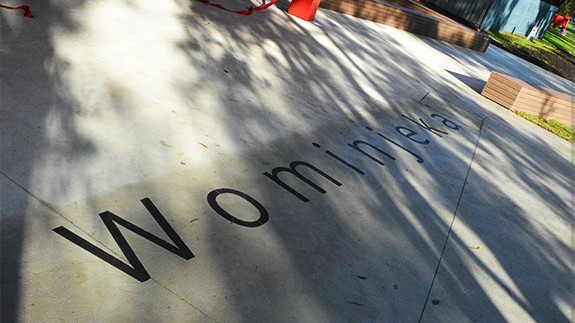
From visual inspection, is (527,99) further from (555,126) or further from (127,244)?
(127,244)

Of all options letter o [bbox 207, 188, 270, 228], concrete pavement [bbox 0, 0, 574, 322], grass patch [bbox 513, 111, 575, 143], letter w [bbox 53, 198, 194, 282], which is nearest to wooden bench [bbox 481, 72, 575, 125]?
grass patch [bbox 513, 111, 575, 143]

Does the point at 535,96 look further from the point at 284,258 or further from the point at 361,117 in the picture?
the point at 284,258

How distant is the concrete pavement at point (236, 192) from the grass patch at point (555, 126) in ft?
7.44

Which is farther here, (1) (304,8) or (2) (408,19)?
(2) (408,19)

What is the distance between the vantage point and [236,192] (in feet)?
13.6

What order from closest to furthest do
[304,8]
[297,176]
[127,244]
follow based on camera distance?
[127,244] → [297,176] → [304,8]

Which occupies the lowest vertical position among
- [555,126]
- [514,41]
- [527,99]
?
[555,126]

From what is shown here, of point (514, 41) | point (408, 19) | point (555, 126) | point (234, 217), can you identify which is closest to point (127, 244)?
point (234, 217)

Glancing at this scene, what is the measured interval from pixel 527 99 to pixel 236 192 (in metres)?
8.32

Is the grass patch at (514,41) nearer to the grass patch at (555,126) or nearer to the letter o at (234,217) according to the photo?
the grass patch at (555,126)

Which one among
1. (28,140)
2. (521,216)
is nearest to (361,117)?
(521,216)

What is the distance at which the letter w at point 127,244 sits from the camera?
299 centimetres

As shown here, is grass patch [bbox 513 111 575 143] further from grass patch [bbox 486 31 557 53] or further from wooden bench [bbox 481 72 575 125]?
grass patch [bbox 486 31 557 53]

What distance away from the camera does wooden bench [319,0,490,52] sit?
13.7 metres
